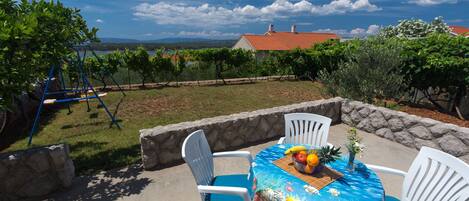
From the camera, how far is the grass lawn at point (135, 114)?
15.5 ft

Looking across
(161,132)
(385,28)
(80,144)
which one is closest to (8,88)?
(161,132)

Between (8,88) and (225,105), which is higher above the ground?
(8,88)

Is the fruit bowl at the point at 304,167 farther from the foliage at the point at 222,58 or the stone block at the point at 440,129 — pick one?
the foliage at the point at 222,58

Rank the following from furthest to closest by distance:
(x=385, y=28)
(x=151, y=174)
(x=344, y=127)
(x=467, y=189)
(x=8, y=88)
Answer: (x=385, y=28)
(x=344, y=127)
(x=151, y=174)
(x=8, y=88)
(x=467, y=189)

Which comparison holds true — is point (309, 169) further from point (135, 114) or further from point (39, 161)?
point (135, 114)

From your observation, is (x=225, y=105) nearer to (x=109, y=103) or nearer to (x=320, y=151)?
(x=109, y=103)

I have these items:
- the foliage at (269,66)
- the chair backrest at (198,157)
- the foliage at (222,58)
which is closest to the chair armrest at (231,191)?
the chair backrest at (198,157)

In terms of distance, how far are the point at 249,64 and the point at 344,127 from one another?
9726 mm

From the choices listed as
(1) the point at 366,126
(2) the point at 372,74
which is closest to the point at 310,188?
→ (1) the point at 366,126

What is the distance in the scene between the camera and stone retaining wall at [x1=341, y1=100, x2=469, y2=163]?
4.20 metres

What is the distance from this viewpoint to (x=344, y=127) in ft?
19.8

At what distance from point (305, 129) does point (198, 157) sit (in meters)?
1.68

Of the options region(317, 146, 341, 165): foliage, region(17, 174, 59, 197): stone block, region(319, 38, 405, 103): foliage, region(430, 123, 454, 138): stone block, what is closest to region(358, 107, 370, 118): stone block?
region(319, 38, 405, 103): foliage

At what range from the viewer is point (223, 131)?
4695 millimetres
